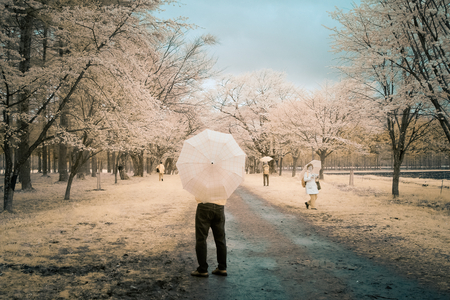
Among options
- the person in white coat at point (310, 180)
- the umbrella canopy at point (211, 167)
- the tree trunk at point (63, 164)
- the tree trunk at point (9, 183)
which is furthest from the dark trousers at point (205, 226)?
the tree trunk at point (63, 164)

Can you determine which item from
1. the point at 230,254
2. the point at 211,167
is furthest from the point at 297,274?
the point at 211,167

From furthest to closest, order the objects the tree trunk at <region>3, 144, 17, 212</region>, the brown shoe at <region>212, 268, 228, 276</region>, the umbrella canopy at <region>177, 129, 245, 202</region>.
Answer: the tree trunk at <region>3, 144, 17, 212</region> → the brown shoe at <region>212, 268, 228, 276</region> → the umbrella canopy at <region>177, 129, 245, 202</region>

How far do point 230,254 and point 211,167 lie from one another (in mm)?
2118

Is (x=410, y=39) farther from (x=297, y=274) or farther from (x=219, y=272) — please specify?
(x=219, y=272)

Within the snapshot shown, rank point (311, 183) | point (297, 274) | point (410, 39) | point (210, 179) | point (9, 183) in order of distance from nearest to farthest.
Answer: point (210, 179) → point (297, 274) → point (9, 183) → point (410, 39) → point (311, 183)

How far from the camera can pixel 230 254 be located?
5.34 m

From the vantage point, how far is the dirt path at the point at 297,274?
12.0 feet

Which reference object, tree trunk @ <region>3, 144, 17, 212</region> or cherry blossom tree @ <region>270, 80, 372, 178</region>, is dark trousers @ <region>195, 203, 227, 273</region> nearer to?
tree trunk @ <region>3, 144, 17, 212</region>

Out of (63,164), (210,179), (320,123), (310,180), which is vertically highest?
(320,123)

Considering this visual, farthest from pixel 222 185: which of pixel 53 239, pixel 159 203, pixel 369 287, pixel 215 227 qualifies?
pixel 159 203

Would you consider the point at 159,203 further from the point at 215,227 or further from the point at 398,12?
the point at 398,12

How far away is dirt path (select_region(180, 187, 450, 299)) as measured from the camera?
3.66 meters

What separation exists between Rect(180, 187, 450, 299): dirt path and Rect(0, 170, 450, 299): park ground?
0.7 inches

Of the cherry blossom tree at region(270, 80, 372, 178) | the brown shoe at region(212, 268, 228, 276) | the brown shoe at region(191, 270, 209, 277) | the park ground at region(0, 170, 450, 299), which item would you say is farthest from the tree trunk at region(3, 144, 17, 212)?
the cherry blossom tree at region(270, 80, 372, 178)
